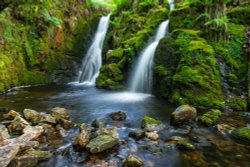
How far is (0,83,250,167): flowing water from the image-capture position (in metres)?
3.95

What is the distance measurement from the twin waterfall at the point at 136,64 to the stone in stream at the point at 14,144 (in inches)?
242

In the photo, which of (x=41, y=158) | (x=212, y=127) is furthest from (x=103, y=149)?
(x=212, y=127)

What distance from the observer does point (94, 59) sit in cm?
1571

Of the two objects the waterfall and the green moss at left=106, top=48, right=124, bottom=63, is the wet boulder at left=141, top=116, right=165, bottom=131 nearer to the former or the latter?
the green moss at left=106, top=48, right=124, bottom=63

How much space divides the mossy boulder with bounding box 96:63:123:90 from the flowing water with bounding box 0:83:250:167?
6.08ft

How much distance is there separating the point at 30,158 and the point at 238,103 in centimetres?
640

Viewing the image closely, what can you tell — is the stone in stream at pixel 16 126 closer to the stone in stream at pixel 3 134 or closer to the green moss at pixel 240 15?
the stone in stream at pixel 3 134

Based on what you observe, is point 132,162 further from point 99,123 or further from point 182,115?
point 182,115

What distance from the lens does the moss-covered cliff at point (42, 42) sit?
10.3m

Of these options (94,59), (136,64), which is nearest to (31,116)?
(136,64)

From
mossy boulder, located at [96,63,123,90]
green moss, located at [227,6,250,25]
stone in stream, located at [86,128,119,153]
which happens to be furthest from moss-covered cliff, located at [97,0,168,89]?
stone in stream, located at [86,128,119,153]

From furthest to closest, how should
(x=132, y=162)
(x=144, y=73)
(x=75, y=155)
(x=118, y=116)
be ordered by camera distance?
(x=144, y=73), (x=118, y=116), (x=75, y=155), (x=132, y=162)

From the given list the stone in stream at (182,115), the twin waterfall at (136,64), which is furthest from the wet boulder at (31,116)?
the twin waterfall at (136,64)

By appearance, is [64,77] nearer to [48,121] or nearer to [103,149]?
Answer: [48,121]
